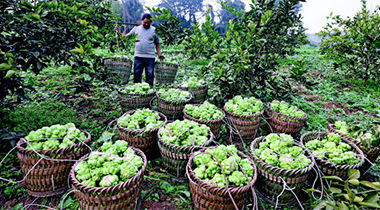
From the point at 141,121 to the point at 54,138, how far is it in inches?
43.6

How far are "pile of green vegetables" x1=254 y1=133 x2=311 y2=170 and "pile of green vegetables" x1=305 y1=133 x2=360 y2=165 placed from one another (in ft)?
0.90

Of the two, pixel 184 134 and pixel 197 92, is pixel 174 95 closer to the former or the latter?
pixel 197 92

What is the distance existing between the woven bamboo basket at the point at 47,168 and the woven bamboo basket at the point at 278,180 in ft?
6.86

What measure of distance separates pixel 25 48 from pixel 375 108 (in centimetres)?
712

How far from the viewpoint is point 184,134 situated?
2693mm

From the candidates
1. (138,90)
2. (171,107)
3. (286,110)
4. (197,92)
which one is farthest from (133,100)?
(286,110)

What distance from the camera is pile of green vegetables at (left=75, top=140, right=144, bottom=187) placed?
6.47 feet

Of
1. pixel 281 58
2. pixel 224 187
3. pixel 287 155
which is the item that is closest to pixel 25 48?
pixel 224 187

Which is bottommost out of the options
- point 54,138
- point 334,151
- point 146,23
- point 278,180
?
point 278,180

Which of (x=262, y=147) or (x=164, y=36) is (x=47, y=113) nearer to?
Result: (x=164, y=36)

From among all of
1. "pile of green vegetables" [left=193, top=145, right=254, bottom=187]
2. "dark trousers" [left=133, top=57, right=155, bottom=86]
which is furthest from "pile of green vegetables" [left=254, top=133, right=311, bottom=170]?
"dark trousers" [left=133, top=57, right=155, bottom=86]

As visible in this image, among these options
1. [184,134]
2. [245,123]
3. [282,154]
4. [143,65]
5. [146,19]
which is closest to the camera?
[282,154]

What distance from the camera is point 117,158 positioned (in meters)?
2.20

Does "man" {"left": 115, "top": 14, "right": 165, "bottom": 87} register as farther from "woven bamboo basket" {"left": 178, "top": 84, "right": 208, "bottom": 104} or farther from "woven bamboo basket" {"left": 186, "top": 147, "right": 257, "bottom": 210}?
"woven bamboo basket" {"left": 186, "top": 147, "right": 257, "bottom": 210}
